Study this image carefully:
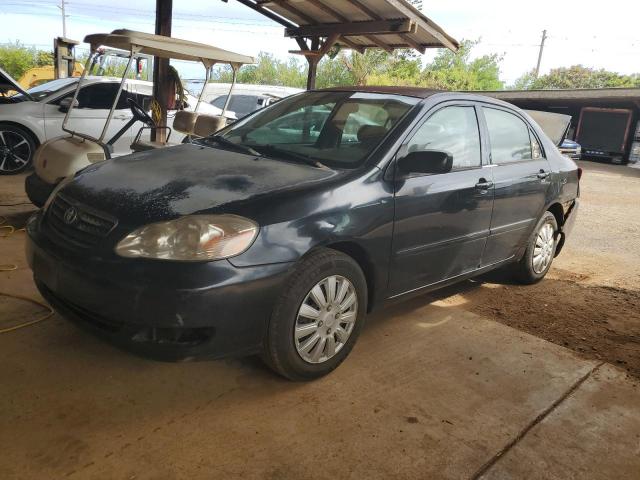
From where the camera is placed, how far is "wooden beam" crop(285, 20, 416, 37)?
7.13 m

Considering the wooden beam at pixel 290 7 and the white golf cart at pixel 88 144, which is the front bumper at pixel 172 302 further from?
the wooden beam at pixel 290 7

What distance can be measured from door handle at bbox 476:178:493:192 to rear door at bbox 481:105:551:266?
0.35ft

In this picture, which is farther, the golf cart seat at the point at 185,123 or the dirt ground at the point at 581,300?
the golf cart seat at the point at 185,123

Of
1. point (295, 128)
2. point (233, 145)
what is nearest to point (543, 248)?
point (295, 128)

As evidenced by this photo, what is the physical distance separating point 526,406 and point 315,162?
5.88 ft

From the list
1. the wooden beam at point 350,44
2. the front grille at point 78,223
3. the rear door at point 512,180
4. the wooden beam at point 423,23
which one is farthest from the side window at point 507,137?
the wooden beam at point 350,44

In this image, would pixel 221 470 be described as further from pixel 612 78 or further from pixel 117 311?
pixel 612 78

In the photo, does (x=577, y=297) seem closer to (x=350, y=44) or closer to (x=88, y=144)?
(x=88, y=144)

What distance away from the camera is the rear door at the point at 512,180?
13.0 feet

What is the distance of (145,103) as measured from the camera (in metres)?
8.23

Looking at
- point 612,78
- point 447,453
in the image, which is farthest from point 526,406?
point 612,78

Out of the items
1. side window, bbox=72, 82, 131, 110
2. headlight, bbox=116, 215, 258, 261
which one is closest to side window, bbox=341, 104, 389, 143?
headlight, bbox=116, 215, 258, 261

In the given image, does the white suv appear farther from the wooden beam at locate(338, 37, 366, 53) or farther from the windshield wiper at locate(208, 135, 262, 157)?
the windshield wiper at locate(208, 135, 262, 157)

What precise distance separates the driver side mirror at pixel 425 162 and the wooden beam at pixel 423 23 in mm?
4403
